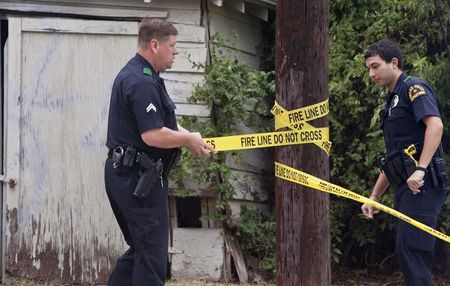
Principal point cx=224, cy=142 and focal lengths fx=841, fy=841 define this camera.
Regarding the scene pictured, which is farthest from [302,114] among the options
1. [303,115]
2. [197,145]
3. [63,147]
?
[63,147]

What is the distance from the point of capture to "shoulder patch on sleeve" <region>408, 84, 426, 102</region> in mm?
5535

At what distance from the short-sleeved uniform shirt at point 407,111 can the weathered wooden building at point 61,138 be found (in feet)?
9.29

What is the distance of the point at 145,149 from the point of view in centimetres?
544

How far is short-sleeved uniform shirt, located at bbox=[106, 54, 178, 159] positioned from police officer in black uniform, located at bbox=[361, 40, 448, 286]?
1.47 metres

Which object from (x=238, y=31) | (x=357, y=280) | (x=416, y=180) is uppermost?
(x=238, y=31)

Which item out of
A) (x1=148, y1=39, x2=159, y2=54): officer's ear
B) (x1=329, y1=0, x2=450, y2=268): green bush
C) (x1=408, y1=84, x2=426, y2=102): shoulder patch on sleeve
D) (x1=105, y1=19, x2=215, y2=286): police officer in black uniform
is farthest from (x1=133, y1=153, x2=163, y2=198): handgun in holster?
(x1=329, y1=0, x2=450, y2=268): green bush

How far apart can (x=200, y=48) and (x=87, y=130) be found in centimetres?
136

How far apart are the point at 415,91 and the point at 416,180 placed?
602 mm

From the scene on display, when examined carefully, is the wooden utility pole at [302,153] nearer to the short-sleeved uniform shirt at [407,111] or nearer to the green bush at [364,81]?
the short-sleeved uniform shirt at [407,111]

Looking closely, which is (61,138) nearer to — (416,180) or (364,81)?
(364,81)

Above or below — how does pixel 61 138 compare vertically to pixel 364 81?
below

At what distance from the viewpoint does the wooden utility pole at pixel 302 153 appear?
5.12 m

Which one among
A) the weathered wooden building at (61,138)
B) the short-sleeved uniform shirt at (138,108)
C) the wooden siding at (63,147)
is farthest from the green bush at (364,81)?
the short-sleeved uniform shirt at (138,108)

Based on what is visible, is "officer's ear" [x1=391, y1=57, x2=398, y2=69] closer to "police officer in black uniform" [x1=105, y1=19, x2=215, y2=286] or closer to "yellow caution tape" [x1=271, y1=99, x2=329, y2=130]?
"yellow caution tape" [x1=271, y1=99, x2=329, y2=130]
